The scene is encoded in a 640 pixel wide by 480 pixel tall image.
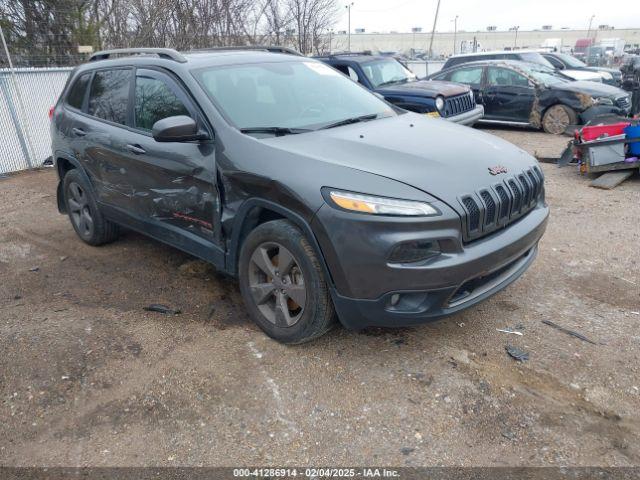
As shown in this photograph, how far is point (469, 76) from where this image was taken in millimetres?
11977

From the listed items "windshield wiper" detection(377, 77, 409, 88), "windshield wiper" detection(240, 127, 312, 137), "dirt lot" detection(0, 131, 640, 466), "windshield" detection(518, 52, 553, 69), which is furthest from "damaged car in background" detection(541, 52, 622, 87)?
"windshield wiper" detection(240, 127, 312, 137)

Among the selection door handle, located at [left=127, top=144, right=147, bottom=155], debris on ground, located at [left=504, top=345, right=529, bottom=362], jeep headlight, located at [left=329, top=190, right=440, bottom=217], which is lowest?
debris on ground, located at [left=504, top=345, right=529, bottom=362]

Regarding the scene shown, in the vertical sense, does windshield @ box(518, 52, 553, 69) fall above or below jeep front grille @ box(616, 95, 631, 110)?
above

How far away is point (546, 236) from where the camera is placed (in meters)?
5.16

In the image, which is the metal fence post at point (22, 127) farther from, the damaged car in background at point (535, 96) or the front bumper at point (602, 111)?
the front bumper at point (602, 111)

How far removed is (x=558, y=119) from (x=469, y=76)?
230cm

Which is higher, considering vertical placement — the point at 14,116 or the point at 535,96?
the point at 14,116

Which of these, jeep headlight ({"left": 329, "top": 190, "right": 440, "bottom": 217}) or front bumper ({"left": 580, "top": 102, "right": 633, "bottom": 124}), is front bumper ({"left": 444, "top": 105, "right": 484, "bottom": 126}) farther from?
jeep headlight ({"left": 329, "top": 190, "right": 440, "bottom": 217})

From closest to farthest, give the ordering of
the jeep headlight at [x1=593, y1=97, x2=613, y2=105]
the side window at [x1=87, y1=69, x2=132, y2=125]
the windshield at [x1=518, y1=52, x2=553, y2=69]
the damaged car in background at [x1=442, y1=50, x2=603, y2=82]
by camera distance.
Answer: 1. the side window at [x1=87, y1=69, x2=132, y2=125]
2. the jeep headlight at [x1=593, y1=97, x2=613, y2=105]
3. the damaged car in background at [x1=442, y1=50, x2=603, y2=82]
4. the windshield at [x1=518, y1=52, x2=553, y2=69]

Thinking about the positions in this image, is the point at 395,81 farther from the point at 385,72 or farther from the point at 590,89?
the point at 590,89

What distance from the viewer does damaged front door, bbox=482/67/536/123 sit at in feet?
36.6

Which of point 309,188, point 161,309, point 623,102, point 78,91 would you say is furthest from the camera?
point 623,102

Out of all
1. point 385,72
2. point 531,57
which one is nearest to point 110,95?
point 385,72

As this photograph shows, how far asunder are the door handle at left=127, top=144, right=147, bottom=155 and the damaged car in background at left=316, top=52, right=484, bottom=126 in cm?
470
